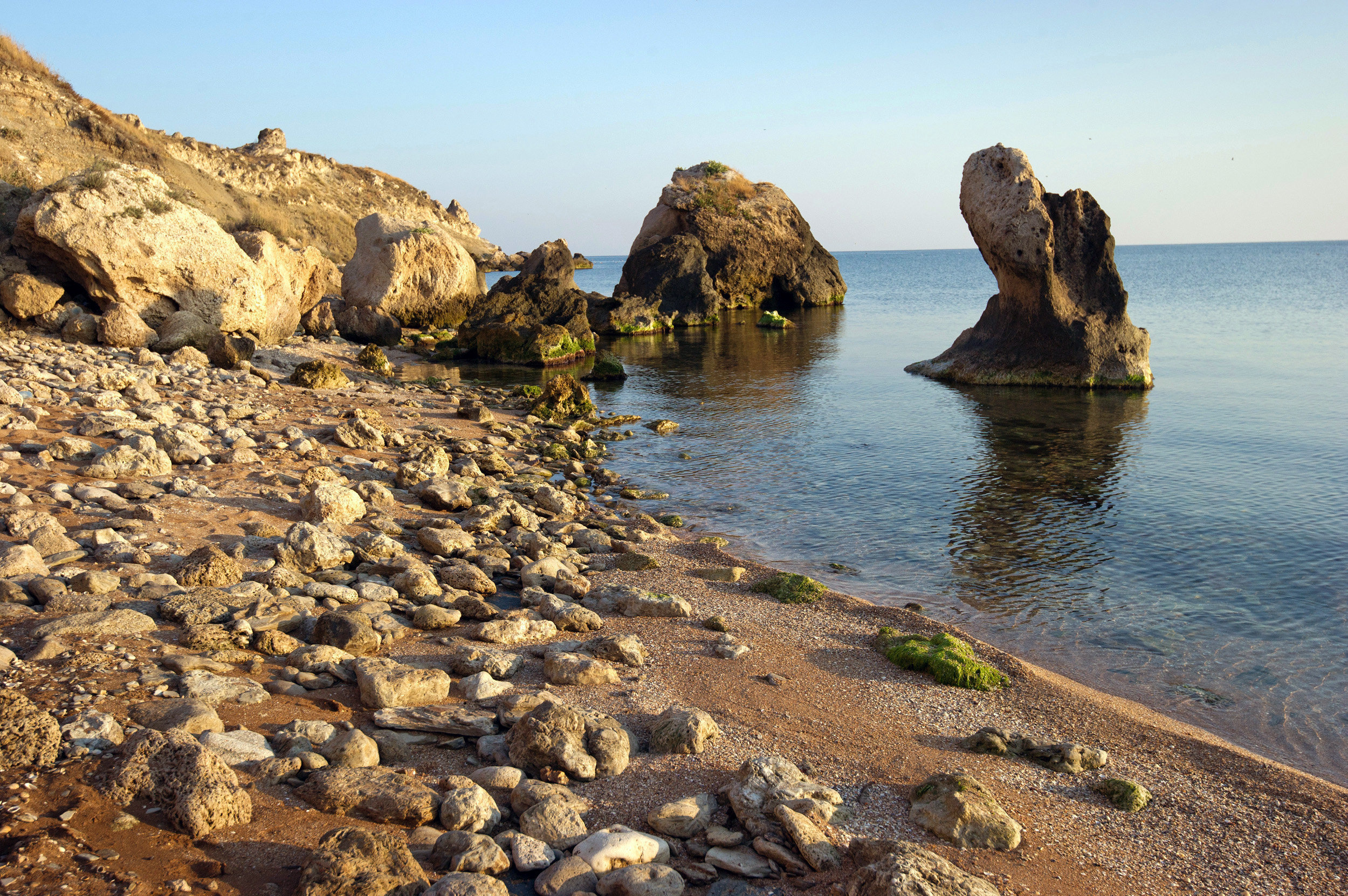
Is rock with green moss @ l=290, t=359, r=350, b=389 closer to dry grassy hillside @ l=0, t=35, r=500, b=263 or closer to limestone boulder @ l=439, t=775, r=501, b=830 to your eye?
dry grassy hillside @ l=0, t=35, r=500, b=263

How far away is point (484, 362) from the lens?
31922mm

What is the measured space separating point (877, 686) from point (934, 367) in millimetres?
25115

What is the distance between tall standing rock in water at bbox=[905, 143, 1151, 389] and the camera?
2719cm

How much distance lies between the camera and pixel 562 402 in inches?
895

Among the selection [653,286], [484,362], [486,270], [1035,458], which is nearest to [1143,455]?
[1035,458]

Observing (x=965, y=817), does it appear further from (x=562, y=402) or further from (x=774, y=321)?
(x=774, y=321)

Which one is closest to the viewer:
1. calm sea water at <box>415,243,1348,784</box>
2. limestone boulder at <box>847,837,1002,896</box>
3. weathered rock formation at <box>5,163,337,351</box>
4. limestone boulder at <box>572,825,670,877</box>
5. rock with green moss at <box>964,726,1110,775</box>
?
limestone boulder at <box>847,837,1002,896</box>

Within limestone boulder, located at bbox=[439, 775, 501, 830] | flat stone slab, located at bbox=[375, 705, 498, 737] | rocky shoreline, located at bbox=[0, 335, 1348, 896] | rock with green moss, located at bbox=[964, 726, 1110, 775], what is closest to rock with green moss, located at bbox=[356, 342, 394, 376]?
rocky shoreline, located at bbox=[0, 335, 1348, 896]

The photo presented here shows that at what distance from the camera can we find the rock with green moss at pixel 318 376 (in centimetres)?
1988

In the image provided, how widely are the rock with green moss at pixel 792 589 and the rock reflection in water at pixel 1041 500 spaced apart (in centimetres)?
219

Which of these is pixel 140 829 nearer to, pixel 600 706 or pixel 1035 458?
pixel 600 706

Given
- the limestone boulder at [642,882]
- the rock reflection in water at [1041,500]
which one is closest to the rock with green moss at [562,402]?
the rock reflection in water at [1041,500]

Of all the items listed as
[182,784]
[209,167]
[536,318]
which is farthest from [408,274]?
[209,167]

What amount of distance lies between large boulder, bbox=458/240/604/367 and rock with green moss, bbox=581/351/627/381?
2.86 meters
